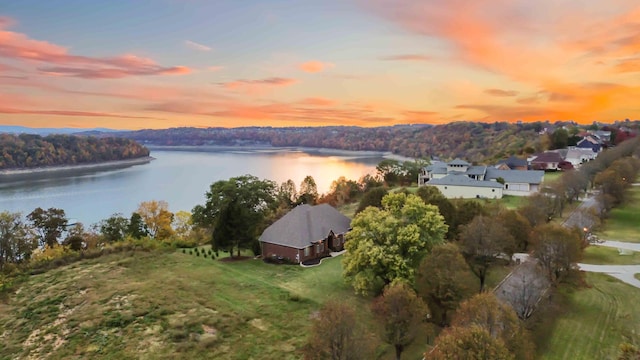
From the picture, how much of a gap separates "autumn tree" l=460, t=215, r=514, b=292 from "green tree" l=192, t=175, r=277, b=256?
50.0 ft

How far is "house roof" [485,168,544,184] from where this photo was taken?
46750 mm

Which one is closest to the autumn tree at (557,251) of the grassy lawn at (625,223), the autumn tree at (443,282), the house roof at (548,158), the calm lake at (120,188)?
the autumn tree at (443,282)

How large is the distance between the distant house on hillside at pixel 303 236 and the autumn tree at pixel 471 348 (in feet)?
58.1

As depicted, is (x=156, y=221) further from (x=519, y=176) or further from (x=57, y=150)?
(x=57, y=150)

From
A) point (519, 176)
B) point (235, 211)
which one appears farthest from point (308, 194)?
point (519, 176)

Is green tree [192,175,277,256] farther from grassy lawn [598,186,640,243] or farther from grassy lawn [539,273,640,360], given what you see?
grassy lawn [598,186,640,243]

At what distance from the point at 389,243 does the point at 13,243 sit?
106ft

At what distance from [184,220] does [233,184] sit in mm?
11335

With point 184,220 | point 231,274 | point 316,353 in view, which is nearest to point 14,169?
point 184,220

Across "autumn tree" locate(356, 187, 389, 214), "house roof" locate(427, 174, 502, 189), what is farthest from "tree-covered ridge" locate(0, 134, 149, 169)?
"house roof" locate(427, 174, 502, 189)

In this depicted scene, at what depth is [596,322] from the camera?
55.3 ft

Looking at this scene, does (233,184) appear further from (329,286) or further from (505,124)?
(505,124)

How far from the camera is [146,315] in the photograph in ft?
58.5

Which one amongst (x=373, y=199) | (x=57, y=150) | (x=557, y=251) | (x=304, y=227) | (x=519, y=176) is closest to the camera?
(x=557, y=251)
